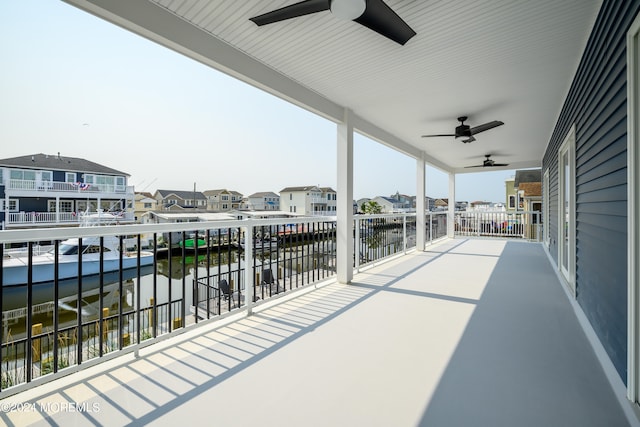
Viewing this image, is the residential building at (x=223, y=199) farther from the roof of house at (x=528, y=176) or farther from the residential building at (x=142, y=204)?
the roof of house at (x=528, y=176)

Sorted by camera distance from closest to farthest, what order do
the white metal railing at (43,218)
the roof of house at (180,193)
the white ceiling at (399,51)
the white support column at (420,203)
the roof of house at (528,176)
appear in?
the white ceiling at (399,51) < the white metal railing at (43,218) < the white support column at (420,203) < the roof of house at (180,193) < the roof of house at (528,176)

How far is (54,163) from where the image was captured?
4000 mm

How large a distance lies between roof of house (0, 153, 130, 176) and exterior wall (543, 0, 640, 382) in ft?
17.7

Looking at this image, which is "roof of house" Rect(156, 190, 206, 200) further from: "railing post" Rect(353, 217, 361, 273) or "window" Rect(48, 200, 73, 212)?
"railing post" Rect(353, 217, 361, 273)

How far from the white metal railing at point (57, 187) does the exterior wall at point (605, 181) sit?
4859 mm

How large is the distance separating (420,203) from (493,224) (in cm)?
469

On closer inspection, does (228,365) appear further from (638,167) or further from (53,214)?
(638,167)

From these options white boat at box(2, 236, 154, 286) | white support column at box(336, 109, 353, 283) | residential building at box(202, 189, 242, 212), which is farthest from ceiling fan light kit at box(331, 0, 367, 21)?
residential building at box(202, 189, 242, 212)

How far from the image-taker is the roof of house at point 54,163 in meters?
3.62

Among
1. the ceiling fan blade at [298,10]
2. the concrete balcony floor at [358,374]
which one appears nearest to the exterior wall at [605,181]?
the concrete balcony floor at [358,374]

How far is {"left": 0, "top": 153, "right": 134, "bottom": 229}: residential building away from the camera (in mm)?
2617

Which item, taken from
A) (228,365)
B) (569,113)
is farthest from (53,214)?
(569,113)

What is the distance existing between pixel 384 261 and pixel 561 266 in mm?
2589

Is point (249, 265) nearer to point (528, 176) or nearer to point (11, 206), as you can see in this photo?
point (11, 206)
